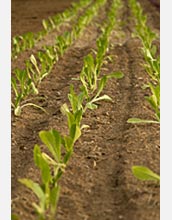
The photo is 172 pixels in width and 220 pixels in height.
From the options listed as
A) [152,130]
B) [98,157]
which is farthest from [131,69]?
[98,157]

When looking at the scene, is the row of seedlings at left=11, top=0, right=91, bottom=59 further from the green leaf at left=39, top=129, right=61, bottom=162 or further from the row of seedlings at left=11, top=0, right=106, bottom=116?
the green leaf at left=39, top=129, right=61, bottom=162

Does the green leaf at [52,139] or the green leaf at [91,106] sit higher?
the green leaf at [91,106]

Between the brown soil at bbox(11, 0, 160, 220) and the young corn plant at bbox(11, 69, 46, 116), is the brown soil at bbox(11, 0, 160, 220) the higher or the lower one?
the lower one

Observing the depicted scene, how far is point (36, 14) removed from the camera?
15805mm

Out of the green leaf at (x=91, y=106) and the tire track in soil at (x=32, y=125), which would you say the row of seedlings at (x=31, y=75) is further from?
the green leaf at (x=91, y=106)

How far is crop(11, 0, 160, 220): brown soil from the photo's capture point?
238 centimetres

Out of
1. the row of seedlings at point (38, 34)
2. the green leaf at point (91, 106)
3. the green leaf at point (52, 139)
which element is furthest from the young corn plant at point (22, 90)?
the row of seedlings at point (38, 34)

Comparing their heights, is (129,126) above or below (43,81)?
below

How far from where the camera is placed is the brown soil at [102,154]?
238 centimetres

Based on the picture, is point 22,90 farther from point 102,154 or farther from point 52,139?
point 52,139

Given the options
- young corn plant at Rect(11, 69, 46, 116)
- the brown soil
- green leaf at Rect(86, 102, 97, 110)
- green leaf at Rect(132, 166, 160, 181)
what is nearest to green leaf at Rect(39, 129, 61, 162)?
the brown soil

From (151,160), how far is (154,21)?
33.6 feet

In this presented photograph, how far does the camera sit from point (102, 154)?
3.06m
